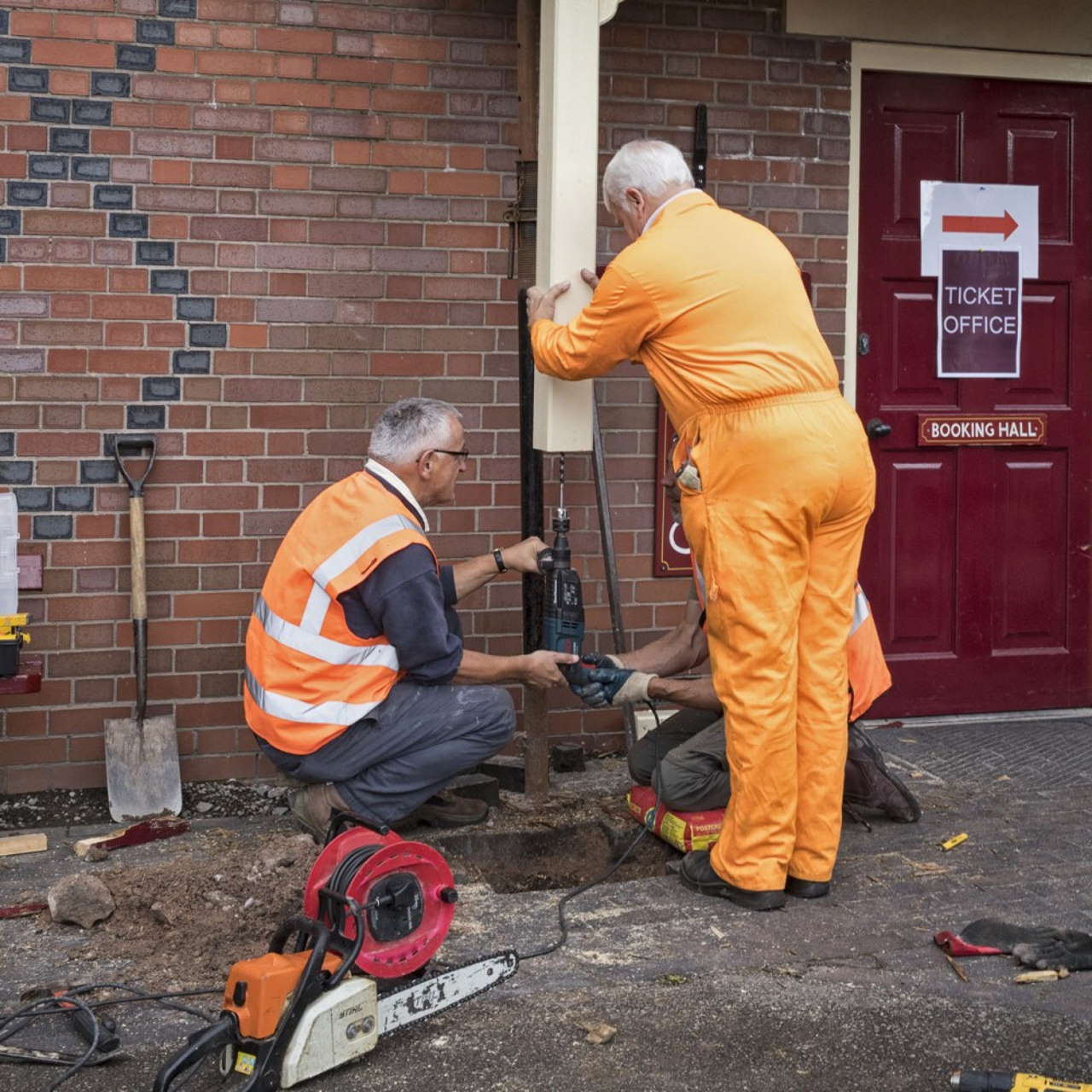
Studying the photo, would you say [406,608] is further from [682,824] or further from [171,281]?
[171,281]

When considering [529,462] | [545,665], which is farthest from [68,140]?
[545,665]

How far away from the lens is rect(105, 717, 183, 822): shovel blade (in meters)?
5.24

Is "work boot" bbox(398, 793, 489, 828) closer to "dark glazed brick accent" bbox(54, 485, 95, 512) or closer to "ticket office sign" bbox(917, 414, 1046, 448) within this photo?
"dark glazed brick accent" bbox(54, 485, 95, 512)

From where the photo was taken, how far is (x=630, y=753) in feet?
17.0

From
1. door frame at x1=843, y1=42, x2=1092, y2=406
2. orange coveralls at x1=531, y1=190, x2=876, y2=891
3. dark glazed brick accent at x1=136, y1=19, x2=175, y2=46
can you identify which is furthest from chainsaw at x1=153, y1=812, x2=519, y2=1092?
door frame at x1=843, y1=42, x2=1092, y2=406

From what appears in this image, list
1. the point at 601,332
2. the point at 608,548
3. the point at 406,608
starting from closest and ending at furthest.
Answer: the point at 601,332
the point at 406,608
the point at 608,548

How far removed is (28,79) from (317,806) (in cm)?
278

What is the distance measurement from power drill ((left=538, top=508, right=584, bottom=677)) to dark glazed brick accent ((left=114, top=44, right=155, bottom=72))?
2.35m

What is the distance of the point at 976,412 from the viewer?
20.7ft

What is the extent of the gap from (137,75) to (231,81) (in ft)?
1.09

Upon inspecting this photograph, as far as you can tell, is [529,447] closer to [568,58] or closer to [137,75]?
[568,58]

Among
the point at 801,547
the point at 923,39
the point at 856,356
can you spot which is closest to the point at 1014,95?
the point at 923,39

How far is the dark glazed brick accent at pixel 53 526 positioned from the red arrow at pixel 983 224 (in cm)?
381

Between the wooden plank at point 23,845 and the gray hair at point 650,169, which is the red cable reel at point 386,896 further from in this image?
the gray hair at point 650,169
